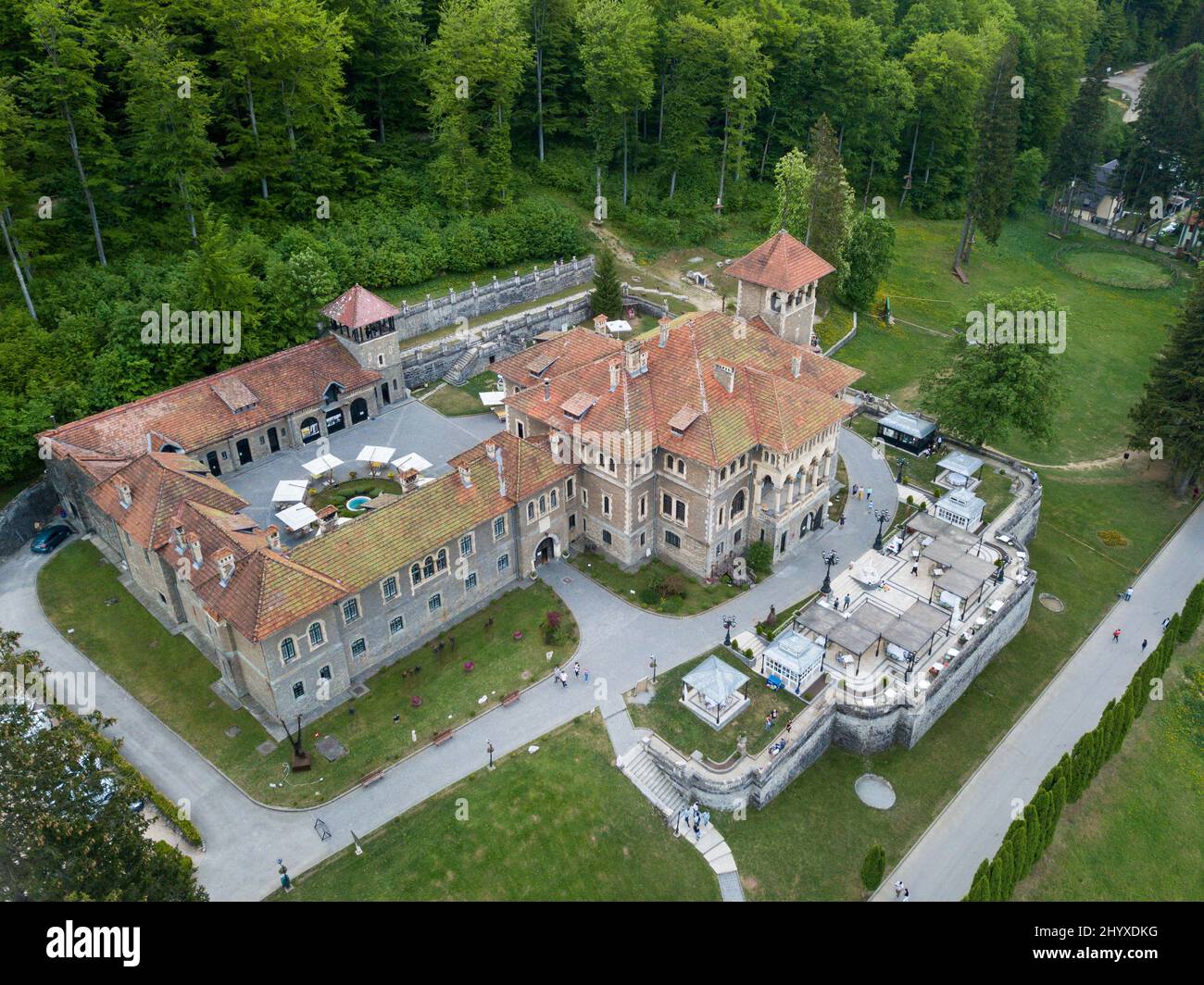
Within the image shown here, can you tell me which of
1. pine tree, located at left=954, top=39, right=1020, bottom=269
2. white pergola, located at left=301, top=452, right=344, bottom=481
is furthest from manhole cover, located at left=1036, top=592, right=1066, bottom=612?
pine tree, located at left=954, top=39, right=1020, bottom=269

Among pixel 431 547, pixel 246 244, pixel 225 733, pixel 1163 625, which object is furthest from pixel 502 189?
pixel 1163 625

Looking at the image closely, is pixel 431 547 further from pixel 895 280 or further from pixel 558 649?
pixel 895 280

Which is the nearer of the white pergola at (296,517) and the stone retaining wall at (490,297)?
the white pergola at (296,517)

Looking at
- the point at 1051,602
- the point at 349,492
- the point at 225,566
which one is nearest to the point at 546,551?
the point at 349,492

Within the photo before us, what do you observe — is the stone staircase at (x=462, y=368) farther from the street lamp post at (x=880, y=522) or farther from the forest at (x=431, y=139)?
the street lamp post at (x=880, y=522)

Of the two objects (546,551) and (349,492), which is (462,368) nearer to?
(349,492)

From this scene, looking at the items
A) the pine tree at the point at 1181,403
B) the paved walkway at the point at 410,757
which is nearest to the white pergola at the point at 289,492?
the paved walkway at the point at 410,757

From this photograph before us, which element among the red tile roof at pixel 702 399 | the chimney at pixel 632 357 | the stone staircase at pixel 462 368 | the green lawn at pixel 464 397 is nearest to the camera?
the red tile roof at pixel 702 399
